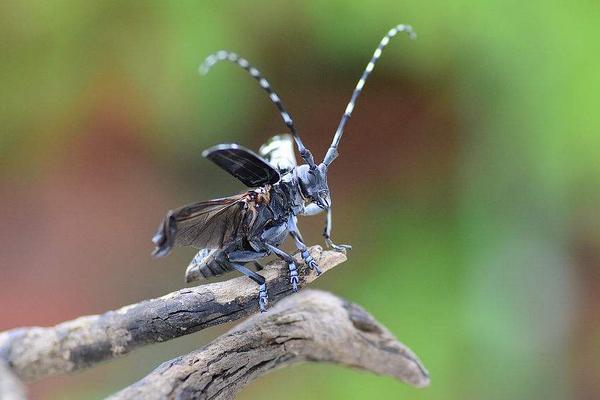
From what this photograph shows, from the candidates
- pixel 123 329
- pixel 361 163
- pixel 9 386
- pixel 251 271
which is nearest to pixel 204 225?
pixel 251 271

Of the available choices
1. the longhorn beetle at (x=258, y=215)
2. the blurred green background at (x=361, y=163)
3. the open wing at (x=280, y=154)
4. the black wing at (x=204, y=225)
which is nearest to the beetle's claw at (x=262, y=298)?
the longhorn beetle at (x=258, y=215)

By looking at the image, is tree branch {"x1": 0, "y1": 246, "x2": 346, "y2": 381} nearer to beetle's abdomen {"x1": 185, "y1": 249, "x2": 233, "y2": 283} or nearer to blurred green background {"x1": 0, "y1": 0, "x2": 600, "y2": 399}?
beetle's abdomen {"x1": 185, "y1": 249, "x2": 233, "y2": 283}

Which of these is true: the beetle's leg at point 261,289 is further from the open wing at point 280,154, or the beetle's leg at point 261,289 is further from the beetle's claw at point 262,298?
the open wing at point 280,154

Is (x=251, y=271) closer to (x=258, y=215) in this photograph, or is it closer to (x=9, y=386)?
(x=258, y=215)

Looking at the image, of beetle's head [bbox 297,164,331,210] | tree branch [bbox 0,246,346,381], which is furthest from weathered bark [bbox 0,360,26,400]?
beetle's head [bbox 297,164,331,210]

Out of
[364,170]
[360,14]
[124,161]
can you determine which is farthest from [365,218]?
[124,161]

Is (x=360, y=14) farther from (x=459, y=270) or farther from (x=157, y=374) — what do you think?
(x=157, y=374)
